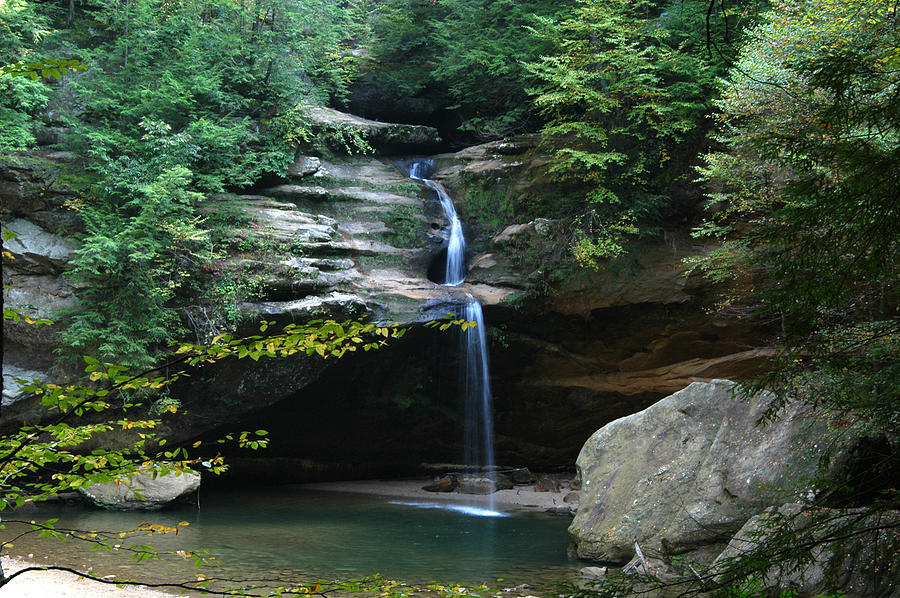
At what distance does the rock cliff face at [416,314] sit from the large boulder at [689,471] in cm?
505

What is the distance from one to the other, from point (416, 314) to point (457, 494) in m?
5.34

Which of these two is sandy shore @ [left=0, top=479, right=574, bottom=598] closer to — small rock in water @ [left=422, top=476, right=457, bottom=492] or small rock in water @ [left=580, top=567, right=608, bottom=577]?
small rock in water @ [left=422, top=476, right=457, bottom=492]

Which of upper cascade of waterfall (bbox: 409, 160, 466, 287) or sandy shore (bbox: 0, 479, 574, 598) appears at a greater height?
upper cascade of waterfall (bbox: 409, 160, 466, 287)

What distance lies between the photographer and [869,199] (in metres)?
3.15

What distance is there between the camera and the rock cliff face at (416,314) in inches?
548

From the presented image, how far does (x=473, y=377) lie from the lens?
54.4ft

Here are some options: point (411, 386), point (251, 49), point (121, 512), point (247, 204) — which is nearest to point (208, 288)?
point (247, 204)

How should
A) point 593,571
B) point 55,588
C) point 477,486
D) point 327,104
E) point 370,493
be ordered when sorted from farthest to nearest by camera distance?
point 327,104 → point 370,493 → point 477,486 → point 593,571 → point 55,588

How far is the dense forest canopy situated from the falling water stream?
2.53m

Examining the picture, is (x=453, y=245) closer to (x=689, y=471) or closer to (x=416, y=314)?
(x=416, y=314)

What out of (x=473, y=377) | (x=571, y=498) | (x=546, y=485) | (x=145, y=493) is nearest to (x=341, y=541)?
(x=145, y=493)

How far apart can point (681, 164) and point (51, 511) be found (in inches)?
627

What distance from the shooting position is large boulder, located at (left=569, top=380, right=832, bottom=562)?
818cm

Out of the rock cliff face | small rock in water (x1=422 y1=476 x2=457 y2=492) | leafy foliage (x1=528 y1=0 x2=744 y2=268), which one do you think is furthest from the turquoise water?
leafy foliage (x1=528 y1=0 x2=744 y2=268)
